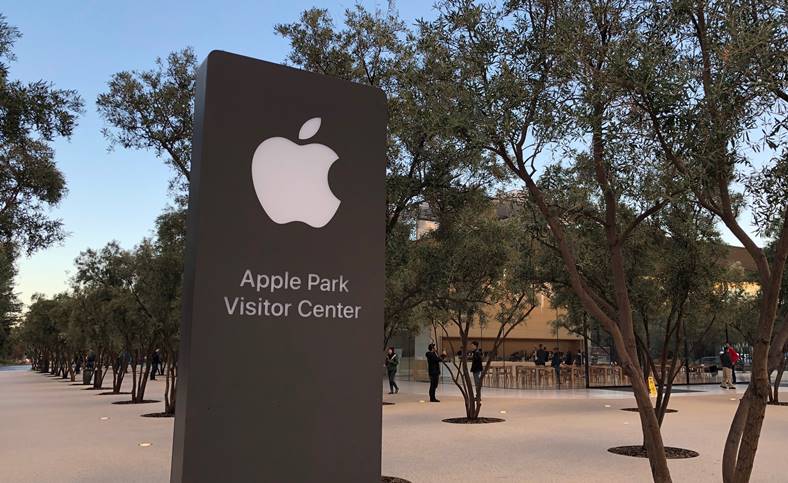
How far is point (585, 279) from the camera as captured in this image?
1053 cm

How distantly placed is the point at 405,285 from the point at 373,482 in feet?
25.5

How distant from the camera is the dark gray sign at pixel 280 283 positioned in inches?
112

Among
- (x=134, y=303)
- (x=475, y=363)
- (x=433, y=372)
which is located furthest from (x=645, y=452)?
(x=134, y=303)

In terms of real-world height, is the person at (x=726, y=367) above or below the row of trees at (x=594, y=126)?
below

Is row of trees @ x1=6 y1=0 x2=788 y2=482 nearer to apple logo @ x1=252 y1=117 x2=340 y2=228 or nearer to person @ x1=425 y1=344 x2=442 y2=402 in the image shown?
apple logo @ x1=252 y1=117 x2=340 y2=228

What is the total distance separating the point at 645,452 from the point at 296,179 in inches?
360

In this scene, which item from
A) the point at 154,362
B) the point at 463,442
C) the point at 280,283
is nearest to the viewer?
the point at 280,283

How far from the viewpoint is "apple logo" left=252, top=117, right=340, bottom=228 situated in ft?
10.1

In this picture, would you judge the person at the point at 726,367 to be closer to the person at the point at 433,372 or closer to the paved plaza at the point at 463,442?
the paved plaza at the point at 463,442

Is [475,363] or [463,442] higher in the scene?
[475,363]

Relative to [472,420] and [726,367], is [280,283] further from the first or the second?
[726,367]

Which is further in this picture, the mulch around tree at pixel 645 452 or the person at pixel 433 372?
the person at pixel 433 372

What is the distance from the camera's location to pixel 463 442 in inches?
454

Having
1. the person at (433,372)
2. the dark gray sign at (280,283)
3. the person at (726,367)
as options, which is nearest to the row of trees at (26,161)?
the dark gray sign at (280,283)
